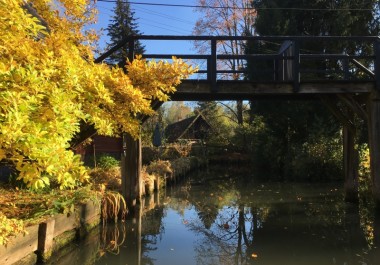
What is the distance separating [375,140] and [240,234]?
14.9ft

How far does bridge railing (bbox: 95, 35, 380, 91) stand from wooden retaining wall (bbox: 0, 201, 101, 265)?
13.0ft

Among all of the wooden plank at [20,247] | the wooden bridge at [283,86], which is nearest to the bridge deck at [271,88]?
the wooden bridge at [283,86]

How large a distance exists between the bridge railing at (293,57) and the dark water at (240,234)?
357 cm

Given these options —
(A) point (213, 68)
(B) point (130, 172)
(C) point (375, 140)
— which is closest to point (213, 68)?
(A) point (213, 68)

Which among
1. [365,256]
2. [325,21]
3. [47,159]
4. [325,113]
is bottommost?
[365,256]

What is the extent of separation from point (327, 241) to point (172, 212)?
16.4 feet

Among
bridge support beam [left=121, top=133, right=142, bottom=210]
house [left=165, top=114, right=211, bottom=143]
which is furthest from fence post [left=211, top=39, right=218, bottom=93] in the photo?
house [left=165, top=114, right=211, bottom=143]

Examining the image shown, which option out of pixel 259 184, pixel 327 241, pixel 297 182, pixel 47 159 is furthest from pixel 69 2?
pixel 297 182

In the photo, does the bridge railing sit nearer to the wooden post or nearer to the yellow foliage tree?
the wooden post

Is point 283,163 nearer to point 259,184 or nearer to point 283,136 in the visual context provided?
point 283,136

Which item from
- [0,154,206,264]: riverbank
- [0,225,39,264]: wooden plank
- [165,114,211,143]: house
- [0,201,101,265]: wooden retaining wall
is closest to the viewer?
[0,225,39,264]: wooden plank

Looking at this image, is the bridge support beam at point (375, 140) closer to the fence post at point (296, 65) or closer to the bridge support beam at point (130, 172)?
the fence post at point (296, 65)

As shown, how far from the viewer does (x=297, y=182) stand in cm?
1844

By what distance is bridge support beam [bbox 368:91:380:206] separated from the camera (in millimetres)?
10117
